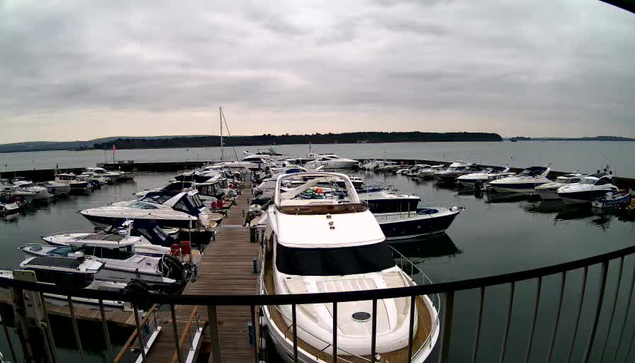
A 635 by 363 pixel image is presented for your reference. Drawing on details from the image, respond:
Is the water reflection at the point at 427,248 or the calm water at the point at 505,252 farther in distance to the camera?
the water reflection at the point at 427,248

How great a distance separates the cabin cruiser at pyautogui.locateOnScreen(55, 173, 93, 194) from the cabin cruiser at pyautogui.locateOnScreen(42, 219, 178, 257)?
94.4 feet

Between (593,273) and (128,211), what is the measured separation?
23.2m

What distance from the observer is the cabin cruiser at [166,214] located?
750 inches

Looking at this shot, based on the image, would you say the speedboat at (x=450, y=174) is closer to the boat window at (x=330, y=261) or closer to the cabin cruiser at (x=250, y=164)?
the cabin cruiser at (x=250, y=164)

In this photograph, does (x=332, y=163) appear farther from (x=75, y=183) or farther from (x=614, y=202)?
(x=614, y=202)

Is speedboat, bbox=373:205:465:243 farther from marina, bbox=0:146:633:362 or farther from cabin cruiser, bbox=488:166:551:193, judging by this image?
cabin cruiser, bbox=488:166:551:193

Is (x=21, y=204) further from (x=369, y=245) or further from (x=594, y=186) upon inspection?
(x=594, y=186)

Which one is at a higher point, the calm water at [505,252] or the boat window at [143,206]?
the boat window at [143,206]

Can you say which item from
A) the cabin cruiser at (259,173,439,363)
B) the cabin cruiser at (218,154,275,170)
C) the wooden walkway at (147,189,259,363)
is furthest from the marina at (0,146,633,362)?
the cabin cruiser at (218,154,275,170)

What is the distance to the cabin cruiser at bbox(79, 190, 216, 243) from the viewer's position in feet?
62.5

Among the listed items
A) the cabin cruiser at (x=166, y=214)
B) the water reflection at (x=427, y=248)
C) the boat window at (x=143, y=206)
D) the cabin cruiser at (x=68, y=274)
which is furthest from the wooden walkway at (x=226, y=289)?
the water reflection at (x=427, y=248)

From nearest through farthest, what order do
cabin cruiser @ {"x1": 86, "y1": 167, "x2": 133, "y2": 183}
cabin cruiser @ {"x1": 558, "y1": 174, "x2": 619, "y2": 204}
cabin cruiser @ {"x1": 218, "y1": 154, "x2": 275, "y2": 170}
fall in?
cabin cruiser @ {"x1": 558, "y1": 174, "x2": 619, "y2": 204}, cabin cruiser @ {"x1": 218, "y1": 154, "x2": 275, "y2": 170}, cabin cruiser @ {"x1": 86, "y1": 167, "x2": 133, "y2": 183}

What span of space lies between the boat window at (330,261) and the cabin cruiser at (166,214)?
42.5ft

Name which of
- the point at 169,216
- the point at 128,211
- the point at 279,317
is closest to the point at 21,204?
the point at 128,211
